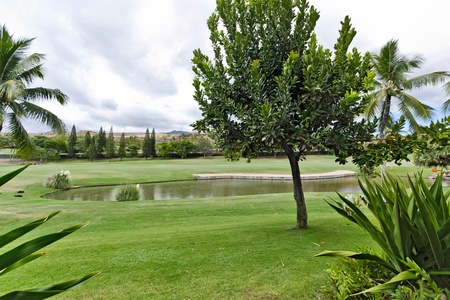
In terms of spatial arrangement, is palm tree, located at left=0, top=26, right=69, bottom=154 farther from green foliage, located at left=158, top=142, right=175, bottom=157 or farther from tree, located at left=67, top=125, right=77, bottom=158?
tree, located at left=67, top=125, right=77, bottom=158

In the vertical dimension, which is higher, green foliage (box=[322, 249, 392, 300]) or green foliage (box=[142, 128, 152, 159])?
green foliage (box=[142, 128, 152, 159])

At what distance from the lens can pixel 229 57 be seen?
18.0 ft

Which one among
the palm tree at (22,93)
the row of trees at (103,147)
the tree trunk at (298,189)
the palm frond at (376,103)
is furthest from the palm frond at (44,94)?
the row of trees at (103,147)

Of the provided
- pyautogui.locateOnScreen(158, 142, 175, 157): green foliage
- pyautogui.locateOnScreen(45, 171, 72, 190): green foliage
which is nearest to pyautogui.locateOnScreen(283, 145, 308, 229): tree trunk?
pyautogui.locateOnScreen(45, 171, 72, 190): green foliage

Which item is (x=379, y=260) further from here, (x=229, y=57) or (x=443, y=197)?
(x=229, y=57)

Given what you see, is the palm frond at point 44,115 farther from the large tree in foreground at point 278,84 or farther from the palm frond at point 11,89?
the large tree in foreground at point 278,84

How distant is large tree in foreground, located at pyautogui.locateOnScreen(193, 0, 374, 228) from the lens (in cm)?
471

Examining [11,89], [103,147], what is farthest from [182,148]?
[11,89]

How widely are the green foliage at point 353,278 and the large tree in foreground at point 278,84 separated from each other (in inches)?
87.2

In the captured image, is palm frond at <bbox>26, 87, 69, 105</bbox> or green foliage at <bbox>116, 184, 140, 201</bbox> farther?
green foliage at <bbox>116, 184, 140, 201</bbox>

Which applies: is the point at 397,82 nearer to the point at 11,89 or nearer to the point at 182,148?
the point at 11,89

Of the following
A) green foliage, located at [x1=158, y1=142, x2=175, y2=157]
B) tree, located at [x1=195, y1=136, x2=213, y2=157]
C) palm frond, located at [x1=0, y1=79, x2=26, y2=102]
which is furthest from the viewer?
tree, located at [x1=195, y1=136, x2=213, y2=157]

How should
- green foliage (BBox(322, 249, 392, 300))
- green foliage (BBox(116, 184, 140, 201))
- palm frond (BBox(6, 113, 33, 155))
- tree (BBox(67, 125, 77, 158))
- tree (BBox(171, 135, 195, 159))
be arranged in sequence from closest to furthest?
green foliage (BBox(322, 249, 392, 300)) < palm frond (BBox(6, 113, 33, 155)) < green foliage (BBox(116, 184, 140, 201)) < tree (BBox(171, 135, 195, 159)) < tree (BBox(67, 125, 77, 158))

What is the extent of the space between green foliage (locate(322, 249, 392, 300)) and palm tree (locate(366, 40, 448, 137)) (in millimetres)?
11018
